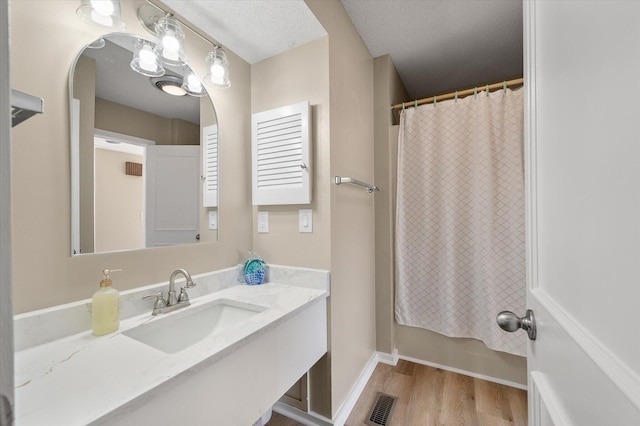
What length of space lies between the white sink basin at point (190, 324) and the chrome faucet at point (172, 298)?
0.11 feet

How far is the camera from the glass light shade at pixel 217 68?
130 centimetres

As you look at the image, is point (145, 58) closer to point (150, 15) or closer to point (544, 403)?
point (150, 15)

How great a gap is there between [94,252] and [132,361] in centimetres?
47

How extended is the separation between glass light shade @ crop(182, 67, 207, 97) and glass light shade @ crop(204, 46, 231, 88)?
0.05 m

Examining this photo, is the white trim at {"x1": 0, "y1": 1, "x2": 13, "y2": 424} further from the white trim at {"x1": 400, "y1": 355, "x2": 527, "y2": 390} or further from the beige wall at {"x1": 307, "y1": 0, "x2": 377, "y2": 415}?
the white trim at {"x1": 400, "y1": 355, "x2": 527, "y2": 390}

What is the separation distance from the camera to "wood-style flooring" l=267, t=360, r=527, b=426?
1453mm

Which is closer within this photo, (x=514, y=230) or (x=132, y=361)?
(x=132, y=361)

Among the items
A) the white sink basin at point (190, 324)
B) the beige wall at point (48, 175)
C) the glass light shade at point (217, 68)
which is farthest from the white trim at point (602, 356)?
the glass light shade at point (217, 68)

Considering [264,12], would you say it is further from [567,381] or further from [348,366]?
[348,366]

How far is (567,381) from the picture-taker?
0.46 meters

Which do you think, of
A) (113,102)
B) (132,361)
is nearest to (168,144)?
(113,102)

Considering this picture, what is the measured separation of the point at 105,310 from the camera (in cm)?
85

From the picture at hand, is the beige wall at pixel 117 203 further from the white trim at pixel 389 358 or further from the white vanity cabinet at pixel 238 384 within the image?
the white trim at pixel 389 358

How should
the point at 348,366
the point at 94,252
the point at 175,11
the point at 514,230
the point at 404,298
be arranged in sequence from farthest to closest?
the point at 404,298
the point at 514,230
the point at 348,366
the point at 175,11
the point at 94,252
